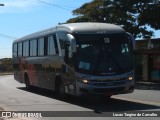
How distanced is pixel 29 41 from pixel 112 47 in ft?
30.5

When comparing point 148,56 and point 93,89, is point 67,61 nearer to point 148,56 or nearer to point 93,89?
point 93,89

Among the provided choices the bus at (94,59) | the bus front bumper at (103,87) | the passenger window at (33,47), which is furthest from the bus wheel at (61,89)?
the passenger window at (33,47)

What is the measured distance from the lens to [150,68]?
40.1 meters

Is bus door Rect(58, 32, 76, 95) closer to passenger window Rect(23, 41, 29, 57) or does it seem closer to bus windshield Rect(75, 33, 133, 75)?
bus windshield Rect(75, 33, 133, 75)

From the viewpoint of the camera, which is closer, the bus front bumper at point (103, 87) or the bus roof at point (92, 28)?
the bus front bumper at point (103, 87)

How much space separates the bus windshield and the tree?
2055 cm

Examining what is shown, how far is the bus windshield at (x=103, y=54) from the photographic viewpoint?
54.0ft

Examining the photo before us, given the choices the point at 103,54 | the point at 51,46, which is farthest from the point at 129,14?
the point at 103,54

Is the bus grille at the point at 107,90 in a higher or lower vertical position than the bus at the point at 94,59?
lower

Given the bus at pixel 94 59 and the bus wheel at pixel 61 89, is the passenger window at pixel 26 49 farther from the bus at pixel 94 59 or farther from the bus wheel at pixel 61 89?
the bus at pixel 94 59

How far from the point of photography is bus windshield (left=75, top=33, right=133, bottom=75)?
54.0 ft

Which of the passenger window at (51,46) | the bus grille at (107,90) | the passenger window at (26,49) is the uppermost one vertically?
the passenger window at (51,46)

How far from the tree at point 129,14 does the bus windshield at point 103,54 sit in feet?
67.4

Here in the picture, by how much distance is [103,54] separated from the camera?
16.7m
